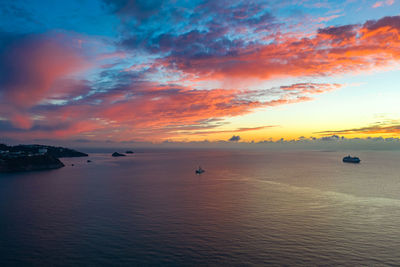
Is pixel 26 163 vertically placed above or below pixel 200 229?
above

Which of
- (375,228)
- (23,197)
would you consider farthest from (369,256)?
(23,197)

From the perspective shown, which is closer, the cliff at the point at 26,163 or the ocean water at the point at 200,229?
the ocean water at the point at 200,229

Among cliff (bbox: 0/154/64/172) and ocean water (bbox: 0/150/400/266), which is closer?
ocean water (bbox: 0/150/400/266)

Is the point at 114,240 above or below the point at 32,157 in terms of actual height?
below

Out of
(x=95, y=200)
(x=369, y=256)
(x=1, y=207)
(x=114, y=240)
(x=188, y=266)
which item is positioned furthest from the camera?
(x=95, y=200)

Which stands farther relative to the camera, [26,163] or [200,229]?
[26,163]

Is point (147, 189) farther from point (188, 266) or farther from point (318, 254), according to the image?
point (318, 254)

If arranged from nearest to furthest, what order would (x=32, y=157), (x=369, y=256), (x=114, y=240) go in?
(x=369, y=256) < (x=114, y=240) < (x=32, y=157)

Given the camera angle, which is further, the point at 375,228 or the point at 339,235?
the point at 375,228

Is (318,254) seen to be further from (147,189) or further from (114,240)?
(147,189)

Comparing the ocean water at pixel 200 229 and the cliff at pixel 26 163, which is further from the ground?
the cliff at pixel 26 163

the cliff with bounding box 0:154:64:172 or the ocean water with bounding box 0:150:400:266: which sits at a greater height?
the cliff with bounding box 0:154:64:172
